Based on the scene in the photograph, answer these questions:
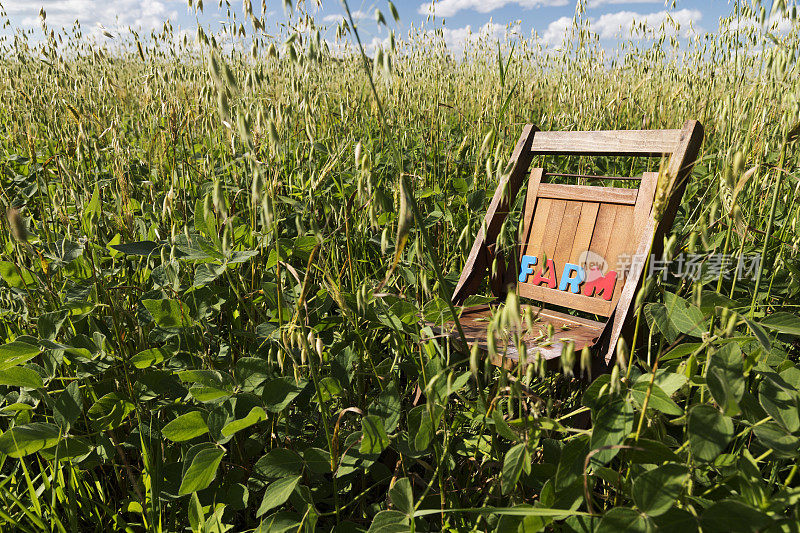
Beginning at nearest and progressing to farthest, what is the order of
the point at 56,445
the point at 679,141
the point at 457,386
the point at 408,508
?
the point at 408,508
the point at 457,386
the point at 56,445
the point at 679,141

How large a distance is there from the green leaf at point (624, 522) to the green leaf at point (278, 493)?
1.72 ft

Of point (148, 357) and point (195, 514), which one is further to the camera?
point (148, 357)

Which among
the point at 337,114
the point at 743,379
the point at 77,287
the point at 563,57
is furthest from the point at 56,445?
the point at 563,57

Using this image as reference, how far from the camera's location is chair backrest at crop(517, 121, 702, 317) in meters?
1.54

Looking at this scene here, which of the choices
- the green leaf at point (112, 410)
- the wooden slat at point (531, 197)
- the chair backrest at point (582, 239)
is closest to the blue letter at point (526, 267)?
the chair backrest at point (582, 239)

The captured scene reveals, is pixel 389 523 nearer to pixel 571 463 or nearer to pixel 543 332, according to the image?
pixel 571 463

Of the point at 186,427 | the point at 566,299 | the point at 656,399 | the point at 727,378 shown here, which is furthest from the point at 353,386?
the point at 727,378

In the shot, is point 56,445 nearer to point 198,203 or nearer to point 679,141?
point 198,203

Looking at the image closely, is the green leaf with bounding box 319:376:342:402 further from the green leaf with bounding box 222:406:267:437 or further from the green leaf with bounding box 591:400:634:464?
the green leaf with bounding box 591:400:634:464

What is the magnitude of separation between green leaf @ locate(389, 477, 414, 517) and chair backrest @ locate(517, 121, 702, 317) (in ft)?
2.51

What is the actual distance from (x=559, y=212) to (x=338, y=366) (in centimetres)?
95

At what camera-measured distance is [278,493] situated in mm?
1003

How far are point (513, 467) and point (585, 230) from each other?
1008 mm

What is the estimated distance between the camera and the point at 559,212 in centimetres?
179
